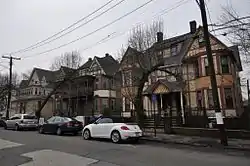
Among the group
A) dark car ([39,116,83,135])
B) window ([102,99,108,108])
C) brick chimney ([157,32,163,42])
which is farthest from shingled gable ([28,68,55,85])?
brick chimney ([157,32,163,42])

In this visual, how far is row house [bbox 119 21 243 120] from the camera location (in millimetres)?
23094

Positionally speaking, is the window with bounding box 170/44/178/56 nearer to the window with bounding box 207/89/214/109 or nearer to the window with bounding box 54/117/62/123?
the window with bounding box 207/89/214/109

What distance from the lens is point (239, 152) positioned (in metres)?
11.1

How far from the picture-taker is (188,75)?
26.8 metres

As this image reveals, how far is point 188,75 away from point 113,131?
1531 centimetres

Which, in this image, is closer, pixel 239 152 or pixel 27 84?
pixel 239 152

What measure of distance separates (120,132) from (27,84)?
4223 cm

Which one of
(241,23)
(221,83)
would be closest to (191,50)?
(221,83)

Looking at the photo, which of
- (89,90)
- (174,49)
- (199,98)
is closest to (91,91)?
(89,90)

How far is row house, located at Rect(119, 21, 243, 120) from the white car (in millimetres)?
7031

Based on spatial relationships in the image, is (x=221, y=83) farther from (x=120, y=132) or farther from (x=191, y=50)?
(x=120, y=132)

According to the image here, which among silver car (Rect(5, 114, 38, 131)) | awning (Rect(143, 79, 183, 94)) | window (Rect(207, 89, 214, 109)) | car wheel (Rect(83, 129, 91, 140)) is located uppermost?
awning (Rect(143, 79, 183, 94))

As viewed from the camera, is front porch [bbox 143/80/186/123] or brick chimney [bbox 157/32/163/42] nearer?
brick chimney [bbox 157/32/163/42]

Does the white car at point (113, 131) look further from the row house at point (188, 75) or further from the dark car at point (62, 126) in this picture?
the row house at point (188, 75)
